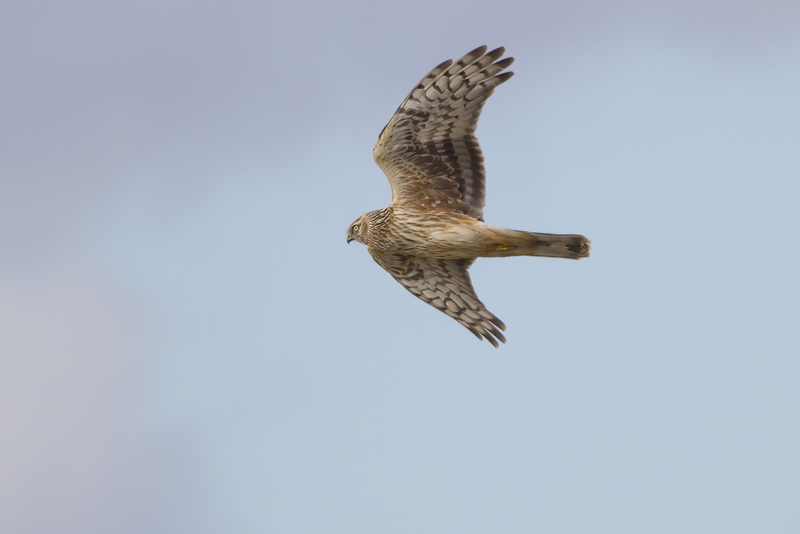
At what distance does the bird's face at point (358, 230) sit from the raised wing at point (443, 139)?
683 millimetres

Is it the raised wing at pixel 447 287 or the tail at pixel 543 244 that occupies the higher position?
the tail at pixel 543 244

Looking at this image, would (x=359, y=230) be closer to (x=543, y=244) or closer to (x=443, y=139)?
(x=443, y=139)

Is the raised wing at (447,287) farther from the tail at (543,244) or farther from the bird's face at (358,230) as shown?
the tail at (543,244)

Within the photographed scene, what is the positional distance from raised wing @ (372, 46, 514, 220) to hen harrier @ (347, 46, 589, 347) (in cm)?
1

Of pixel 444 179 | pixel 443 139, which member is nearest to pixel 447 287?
pixel 444 179

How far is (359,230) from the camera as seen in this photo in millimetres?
14500

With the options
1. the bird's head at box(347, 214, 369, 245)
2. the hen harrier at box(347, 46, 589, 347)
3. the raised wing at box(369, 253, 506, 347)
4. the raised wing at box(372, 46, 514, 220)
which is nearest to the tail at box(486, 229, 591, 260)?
the hen harrier at box(347, 46, 589, 347)

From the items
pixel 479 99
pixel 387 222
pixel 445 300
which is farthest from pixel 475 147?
pixel 445 300

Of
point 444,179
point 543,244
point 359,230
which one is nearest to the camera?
point 543,244

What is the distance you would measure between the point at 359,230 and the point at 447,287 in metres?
1.46

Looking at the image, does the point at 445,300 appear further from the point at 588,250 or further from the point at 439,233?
the point at 588,250

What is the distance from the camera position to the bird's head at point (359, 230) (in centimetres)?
1431

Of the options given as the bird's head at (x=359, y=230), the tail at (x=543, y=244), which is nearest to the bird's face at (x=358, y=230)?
the bird's head at (x=359, y=230)

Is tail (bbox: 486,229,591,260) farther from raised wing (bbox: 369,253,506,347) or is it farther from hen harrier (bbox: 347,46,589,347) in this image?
raised wing (bbox: 369,253,506,347)
